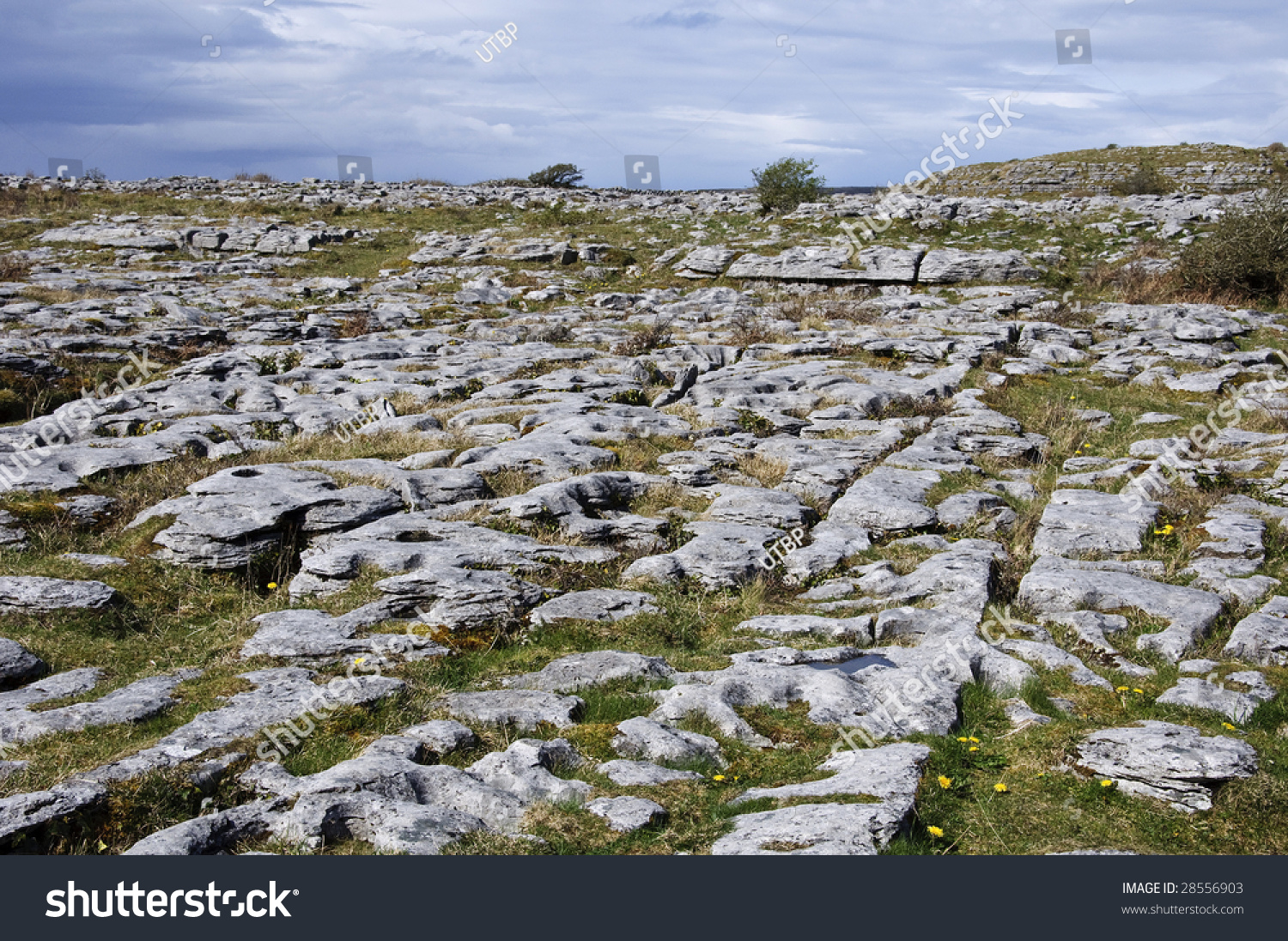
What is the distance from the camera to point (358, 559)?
37.7 ft

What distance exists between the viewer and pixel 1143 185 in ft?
164

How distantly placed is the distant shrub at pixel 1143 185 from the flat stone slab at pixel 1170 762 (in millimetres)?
49264

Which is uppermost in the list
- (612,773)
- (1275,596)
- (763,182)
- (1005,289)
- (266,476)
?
(763,182)

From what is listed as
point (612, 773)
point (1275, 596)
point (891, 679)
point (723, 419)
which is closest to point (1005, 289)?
point (723, 419)

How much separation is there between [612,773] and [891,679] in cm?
343

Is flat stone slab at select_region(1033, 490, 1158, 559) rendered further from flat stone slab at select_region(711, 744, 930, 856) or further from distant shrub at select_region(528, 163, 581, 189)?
distant shrub at select_region(528, 163, 581, 189)

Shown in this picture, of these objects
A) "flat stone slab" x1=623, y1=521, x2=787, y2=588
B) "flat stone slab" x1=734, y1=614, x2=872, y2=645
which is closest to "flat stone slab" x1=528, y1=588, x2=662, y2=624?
"flat stone slab" x1=623, y1=521, x2=787, y2=588

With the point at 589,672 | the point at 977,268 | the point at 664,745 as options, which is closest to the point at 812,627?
the point at 589,672

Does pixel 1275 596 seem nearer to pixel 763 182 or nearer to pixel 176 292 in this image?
pixel 176 292

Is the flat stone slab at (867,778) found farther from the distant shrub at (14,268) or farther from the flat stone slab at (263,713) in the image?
the distant shrub at (14,268)

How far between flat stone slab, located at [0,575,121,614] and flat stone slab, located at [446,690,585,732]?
493cm

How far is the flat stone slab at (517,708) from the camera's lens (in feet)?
27.7

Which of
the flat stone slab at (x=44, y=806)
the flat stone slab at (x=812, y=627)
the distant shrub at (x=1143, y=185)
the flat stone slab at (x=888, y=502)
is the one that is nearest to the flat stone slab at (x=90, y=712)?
the flat stone slab at (x=44, y=806)

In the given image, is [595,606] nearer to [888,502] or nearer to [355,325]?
[888,502]
